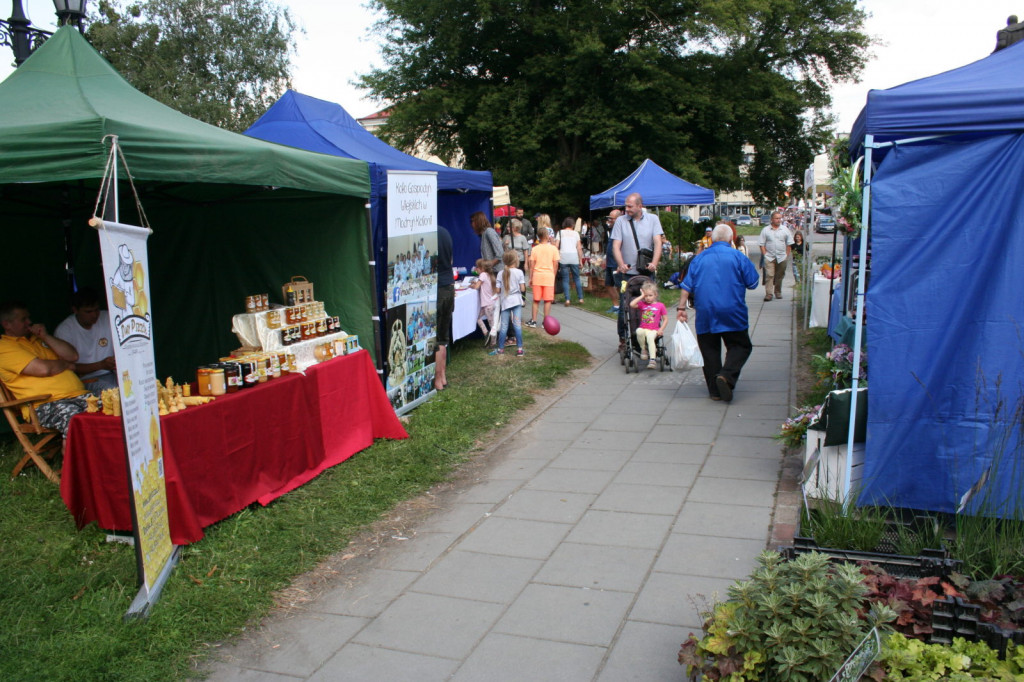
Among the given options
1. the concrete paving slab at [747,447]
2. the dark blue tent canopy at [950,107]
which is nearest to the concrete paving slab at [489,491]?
the concrete paving slab at [747,447]

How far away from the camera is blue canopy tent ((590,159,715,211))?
16922 mm

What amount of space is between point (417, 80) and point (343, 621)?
27.6 metres

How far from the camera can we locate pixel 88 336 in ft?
19.7

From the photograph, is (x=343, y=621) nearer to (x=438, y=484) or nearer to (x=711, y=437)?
(x=438, y=484)

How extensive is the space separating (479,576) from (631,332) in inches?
216

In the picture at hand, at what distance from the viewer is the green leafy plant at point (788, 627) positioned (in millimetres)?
2596

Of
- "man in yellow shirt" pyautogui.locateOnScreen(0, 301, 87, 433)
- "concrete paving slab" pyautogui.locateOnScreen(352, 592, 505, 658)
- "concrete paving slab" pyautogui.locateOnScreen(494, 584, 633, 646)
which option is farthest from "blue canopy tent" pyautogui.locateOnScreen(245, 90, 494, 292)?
"concrete paving slab" pyautogui.locateOnScreen(494, 584, 633, 646)

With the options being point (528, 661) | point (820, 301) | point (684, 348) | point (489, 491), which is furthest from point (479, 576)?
point (820, 301)

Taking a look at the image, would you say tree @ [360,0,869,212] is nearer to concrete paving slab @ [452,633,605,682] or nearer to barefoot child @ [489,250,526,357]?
barefoot child @ [489,250,526,357]

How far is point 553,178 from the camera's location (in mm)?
26844

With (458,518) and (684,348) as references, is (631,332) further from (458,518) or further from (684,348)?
(458,518)

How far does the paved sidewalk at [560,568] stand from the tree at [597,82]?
67.3ft

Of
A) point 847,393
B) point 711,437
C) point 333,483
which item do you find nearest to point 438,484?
point 333,483

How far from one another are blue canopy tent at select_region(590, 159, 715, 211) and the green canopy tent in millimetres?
10514
